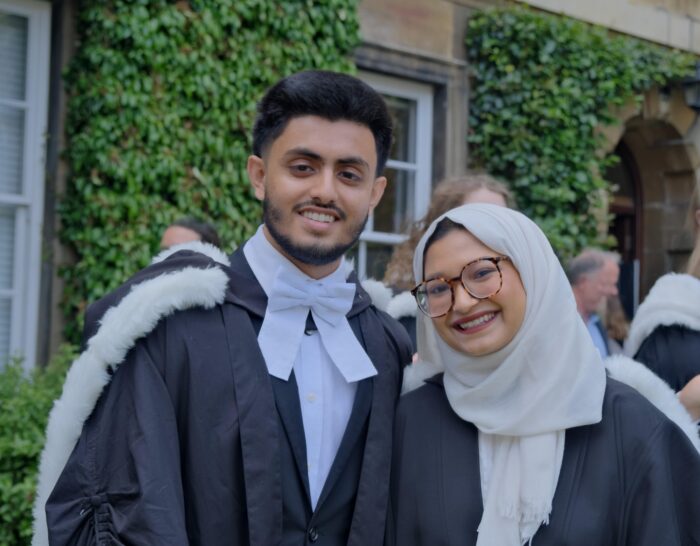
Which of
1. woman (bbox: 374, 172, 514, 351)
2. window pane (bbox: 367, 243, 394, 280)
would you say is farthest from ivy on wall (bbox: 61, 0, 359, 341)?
woman (bbox: 374, 172, 514, 351)

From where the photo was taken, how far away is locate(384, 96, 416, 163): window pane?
8.67 m

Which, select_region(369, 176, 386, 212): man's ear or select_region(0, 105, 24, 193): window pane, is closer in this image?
select_region(369, 176, 386, 212): man's ear

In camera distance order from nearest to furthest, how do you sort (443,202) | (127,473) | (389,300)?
1. (127,473)
2. (389,300)
3. (443,202)

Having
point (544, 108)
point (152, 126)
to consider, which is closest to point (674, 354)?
point (152, 126)

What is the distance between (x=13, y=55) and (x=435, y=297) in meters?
4.57

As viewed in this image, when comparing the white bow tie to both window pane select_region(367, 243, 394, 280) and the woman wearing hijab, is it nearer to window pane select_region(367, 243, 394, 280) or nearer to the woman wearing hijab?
the woman wearing hijab

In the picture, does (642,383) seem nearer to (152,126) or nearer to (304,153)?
(304,153)

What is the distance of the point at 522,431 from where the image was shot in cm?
265

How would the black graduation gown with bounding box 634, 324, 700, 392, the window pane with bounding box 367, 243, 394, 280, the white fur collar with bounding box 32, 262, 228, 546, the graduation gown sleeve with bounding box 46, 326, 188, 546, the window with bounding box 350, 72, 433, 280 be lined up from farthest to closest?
the window with bounding box 350, 72, 433, 280 < the window pane with bounding box 367, 243, 394, 280 < the black graduation gown with bounding box 634, 324, 700, 392 < the white fur collar with bounding box 32, 262, 228, 546 < the graduation gown sleeve with bounding box 46, 326, 188, 546

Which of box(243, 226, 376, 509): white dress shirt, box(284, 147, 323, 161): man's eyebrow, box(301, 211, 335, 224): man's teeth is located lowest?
box(243, 226, 376, 509): white dress shirt

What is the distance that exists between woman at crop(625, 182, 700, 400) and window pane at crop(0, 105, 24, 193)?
4076 mm

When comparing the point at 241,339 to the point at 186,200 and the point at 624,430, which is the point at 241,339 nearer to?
the point at 624,430

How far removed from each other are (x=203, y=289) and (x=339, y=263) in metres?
0.44

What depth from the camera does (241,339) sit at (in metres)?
2.69
